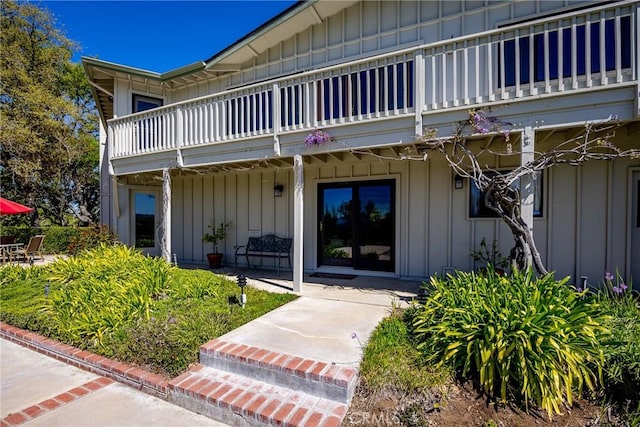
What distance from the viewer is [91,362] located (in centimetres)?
374

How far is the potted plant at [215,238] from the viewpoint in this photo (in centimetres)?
873

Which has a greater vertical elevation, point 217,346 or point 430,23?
point 430,23

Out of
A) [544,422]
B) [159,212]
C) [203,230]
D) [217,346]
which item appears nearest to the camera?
[544,422]

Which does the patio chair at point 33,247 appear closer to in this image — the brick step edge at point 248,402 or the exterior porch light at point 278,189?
the exterior porch light at point 278,189

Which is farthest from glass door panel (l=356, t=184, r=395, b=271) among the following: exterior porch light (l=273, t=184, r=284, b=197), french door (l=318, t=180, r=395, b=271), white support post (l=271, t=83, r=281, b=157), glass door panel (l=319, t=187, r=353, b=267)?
white support post (l=271, t=83, r=281, b=157)

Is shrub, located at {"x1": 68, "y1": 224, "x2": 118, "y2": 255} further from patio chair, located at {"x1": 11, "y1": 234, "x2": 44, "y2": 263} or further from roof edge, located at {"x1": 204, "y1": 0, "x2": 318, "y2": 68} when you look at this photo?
roof edge, located at {"x1": 204, "y1": 0, "x2": 318, "y2": 68}

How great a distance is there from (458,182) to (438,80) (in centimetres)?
203

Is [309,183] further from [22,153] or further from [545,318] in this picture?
[22,153]

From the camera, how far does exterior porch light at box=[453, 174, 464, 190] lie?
6.30 metres

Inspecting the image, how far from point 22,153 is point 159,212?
792 centimetres

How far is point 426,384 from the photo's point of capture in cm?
289

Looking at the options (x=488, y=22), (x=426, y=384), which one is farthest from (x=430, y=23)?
(x=426, y=384)

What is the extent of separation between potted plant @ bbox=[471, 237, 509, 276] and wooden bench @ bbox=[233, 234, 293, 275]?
13.4ft

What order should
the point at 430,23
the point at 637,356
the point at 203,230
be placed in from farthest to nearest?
1. the point at 203,230
2. the point at 430,23
3. the point at 637,356
